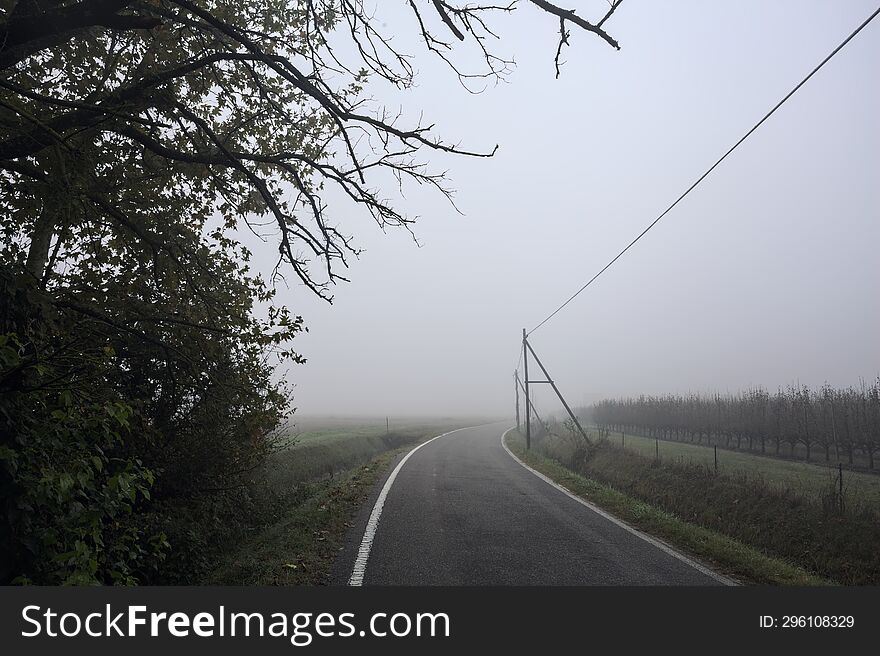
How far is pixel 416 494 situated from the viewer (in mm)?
10258

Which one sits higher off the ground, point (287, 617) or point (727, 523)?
point (287, 617)

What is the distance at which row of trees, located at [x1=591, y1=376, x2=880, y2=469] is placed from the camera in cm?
2852

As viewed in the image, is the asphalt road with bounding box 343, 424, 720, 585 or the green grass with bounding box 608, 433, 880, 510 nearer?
the asphalt road with bounding box 343, 424, 720, 585

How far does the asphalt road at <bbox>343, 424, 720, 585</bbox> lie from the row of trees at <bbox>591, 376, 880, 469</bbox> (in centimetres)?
2547

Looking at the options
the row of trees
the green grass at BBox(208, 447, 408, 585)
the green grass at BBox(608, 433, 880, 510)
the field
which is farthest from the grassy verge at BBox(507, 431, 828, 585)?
the row of trees

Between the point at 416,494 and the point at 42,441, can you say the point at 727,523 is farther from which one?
the point at 42,441

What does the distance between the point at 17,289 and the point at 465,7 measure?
4328mm

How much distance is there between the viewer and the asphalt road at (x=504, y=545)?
16.7 feet

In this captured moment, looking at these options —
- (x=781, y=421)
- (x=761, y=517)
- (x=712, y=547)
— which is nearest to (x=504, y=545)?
(x=712, y=547)

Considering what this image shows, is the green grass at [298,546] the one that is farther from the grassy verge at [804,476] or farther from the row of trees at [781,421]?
the row of trees at [781,421]

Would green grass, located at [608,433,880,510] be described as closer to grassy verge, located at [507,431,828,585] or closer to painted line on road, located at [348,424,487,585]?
grassy verge, located at [507,431,828,585]

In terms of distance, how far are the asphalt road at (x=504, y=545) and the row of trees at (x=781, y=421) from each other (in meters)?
25.5

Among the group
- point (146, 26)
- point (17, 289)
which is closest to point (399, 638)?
point (17, 289)

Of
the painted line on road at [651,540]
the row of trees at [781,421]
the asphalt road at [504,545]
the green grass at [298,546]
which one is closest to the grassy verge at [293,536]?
the green grass at [298,546]
